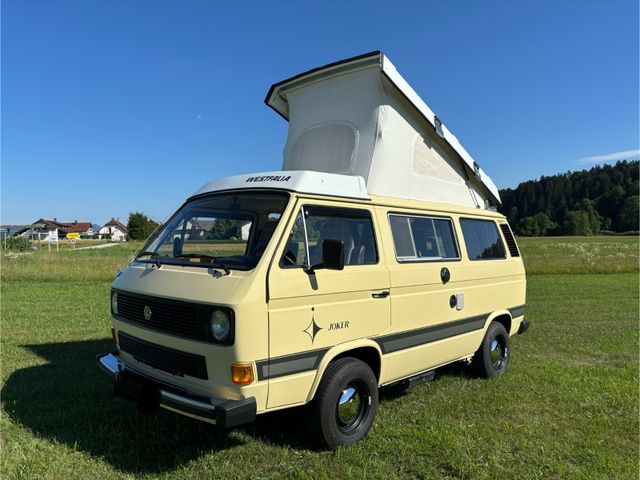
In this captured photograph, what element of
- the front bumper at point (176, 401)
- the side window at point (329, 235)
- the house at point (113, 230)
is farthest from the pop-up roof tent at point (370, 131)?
the house at point (113, 230)

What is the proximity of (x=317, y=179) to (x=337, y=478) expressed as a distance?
254 cm

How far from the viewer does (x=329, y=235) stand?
4.34 meters

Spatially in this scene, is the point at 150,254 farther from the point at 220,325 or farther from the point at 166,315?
the point at 220,325

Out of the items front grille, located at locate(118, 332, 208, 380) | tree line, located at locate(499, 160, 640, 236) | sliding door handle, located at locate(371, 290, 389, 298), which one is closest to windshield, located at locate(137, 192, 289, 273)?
front grille, located at locate(118, 332, 208, 380)

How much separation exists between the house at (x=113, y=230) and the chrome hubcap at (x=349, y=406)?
415 feet

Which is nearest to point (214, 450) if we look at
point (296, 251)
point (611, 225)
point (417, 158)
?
point (296, 251)

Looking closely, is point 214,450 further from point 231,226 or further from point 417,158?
point 417,158

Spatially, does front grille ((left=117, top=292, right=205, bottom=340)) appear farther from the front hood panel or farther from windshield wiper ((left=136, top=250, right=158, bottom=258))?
Answer: windshield wiper ((left=136, top=250, right=158, bottom=258))

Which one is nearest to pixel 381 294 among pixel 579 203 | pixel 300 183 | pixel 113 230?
pixel 300 183

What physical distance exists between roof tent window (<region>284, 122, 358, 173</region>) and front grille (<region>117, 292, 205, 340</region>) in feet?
8.60

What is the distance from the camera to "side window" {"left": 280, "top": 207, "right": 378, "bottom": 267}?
3.92 metres

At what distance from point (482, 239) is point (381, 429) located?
3200 mm

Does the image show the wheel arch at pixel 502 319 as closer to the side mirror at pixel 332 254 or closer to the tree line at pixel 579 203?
the side mirror at pixel 332 254

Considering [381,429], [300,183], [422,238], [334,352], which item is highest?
[300,183]
